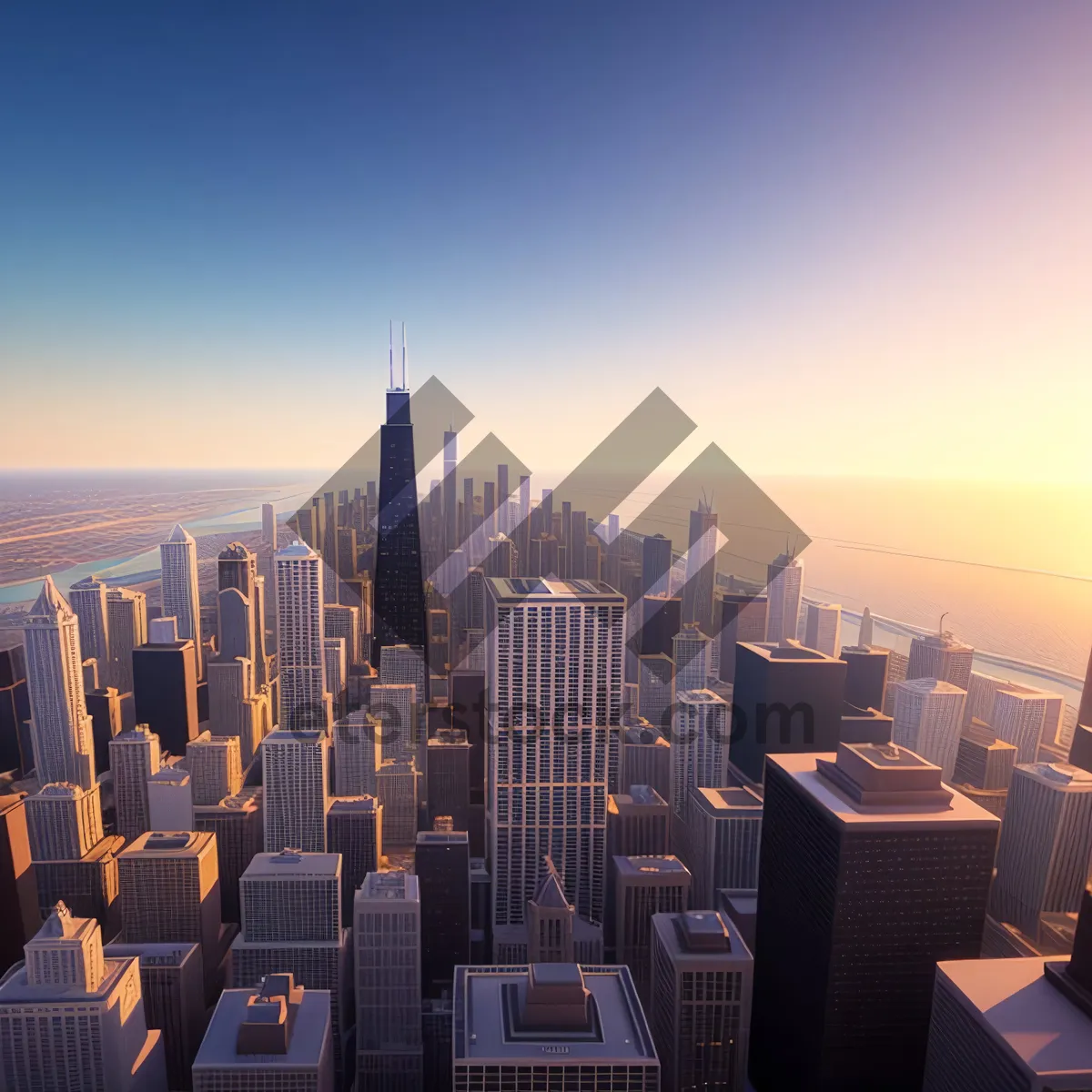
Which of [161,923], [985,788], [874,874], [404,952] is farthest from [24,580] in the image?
[985,788]

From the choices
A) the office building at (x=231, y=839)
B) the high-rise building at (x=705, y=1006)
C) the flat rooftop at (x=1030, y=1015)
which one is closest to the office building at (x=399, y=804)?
the office building at (x=231, y=839)

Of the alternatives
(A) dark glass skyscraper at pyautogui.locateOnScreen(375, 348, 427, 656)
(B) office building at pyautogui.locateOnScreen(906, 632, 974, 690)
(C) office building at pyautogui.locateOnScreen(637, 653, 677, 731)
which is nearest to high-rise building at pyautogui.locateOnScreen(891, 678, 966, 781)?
(B) office building at pyautogui.locateOnScreen(906, 632, 974, 690)

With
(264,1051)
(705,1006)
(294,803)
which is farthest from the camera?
(294,803)

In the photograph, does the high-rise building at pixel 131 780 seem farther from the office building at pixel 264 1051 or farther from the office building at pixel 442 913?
the office building at pixel 264 1051

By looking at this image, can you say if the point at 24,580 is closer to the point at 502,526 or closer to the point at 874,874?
the point at 502,526

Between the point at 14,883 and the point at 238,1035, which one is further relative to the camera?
the point at 14,883

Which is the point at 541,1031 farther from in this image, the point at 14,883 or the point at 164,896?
the point at 14,883

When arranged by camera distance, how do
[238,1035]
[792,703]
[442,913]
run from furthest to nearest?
[792,703]
[442,913]
[238,1035]

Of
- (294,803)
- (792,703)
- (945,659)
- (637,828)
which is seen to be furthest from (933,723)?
(294,803)
